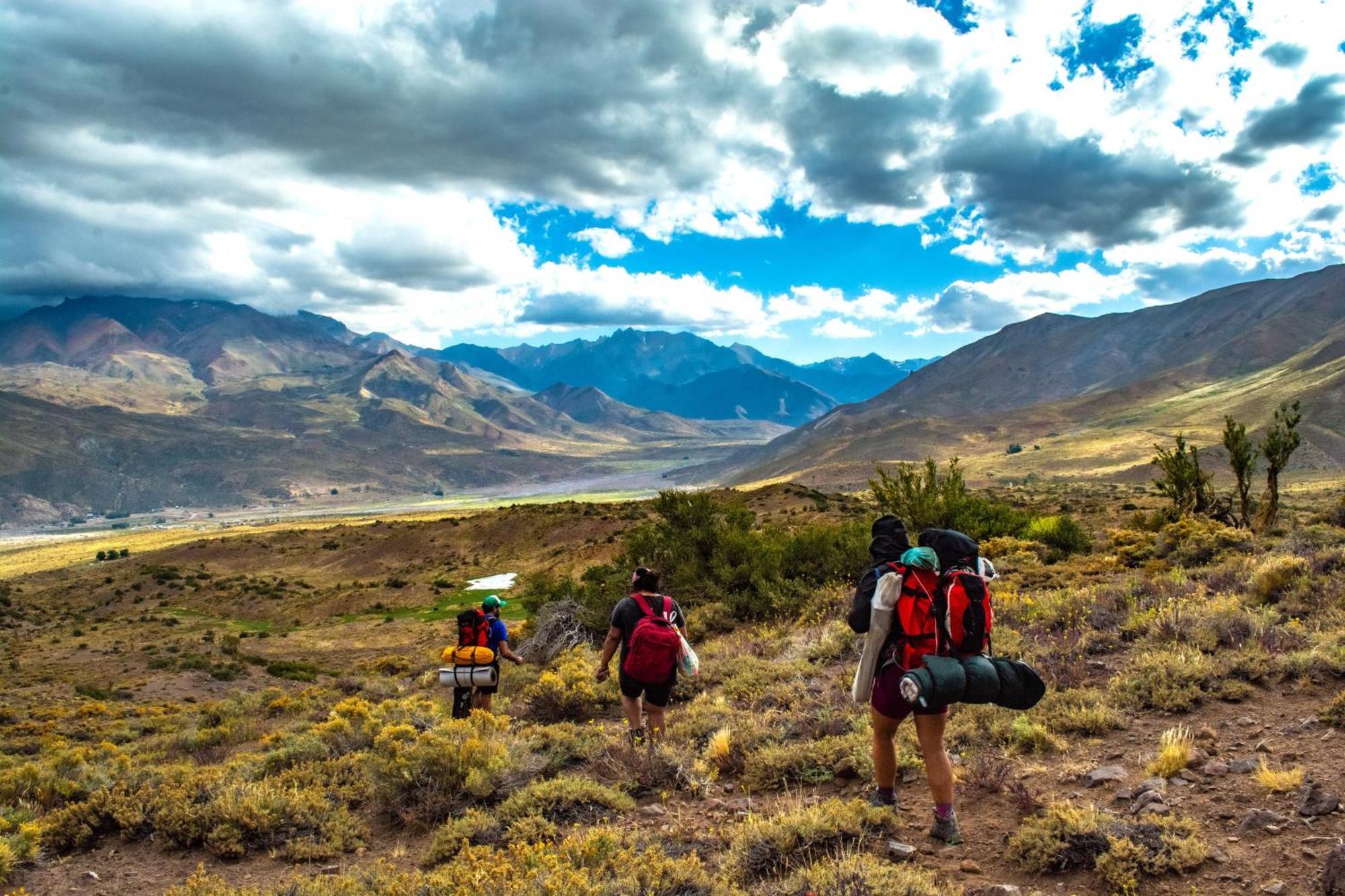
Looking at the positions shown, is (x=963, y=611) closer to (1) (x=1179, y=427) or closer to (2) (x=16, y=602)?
(2) (x=16, y=602)

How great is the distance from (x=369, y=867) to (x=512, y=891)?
2.35 metres

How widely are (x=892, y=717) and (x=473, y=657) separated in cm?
651

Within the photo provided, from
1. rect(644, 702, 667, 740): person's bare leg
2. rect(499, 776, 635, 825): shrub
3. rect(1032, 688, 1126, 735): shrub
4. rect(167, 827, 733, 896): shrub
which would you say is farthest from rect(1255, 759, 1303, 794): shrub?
rect(644, 702, 667, 740): person's bare leg

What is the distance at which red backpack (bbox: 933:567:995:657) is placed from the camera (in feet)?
16.7

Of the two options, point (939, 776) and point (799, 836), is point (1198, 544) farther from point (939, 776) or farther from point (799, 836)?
point (799, 836)

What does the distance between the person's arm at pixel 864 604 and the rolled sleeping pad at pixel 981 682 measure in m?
0.75

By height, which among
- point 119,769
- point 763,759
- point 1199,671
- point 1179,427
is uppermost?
point 1179,427

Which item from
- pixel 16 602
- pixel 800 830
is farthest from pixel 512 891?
pixel 16 602

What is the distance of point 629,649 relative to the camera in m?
7.81

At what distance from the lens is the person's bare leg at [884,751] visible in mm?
5504

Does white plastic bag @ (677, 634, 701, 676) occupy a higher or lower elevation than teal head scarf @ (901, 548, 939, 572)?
lower

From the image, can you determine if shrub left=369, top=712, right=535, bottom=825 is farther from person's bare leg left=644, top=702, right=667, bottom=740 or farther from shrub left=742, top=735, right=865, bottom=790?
shrub left=742, top=735, right=865, bottom=790

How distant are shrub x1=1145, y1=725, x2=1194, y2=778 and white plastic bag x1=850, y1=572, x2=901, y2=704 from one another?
2572 millimetres

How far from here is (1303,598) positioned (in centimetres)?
906
